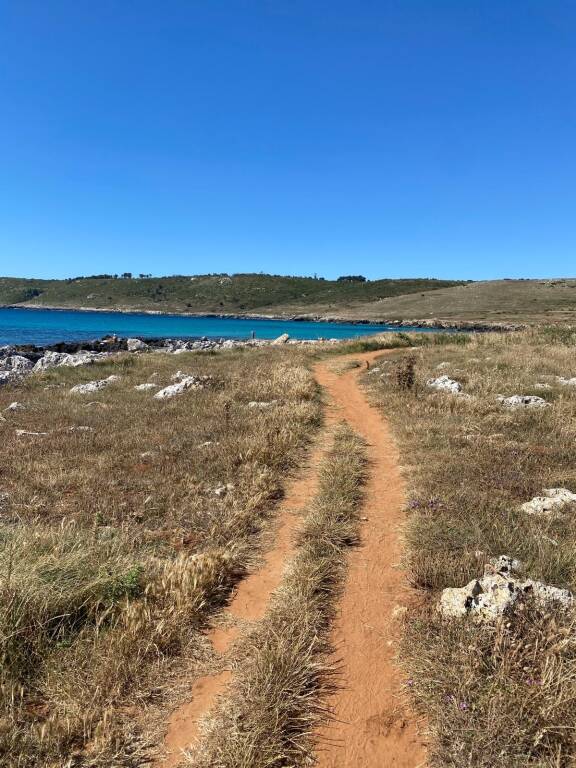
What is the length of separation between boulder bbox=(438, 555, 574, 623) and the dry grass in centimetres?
131

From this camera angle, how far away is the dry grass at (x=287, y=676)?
3.42m

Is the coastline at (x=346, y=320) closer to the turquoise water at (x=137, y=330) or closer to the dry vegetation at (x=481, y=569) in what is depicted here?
the turquoise water at (x=137, y=330)

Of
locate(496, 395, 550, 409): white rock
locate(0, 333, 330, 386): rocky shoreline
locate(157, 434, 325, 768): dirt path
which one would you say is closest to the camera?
locate(157, 434, 325, 768): dirt path

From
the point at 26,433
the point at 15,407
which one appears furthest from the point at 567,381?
the point at 15,407

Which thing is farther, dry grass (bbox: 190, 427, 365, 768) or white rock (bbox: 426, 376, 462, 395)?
white rock (bbox: 426, 376, 462, 395)

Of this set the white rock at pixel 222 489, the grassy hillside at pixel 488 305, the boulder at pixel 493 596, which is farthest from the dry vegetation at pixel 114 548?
the grassy hillside at pixel 488 305

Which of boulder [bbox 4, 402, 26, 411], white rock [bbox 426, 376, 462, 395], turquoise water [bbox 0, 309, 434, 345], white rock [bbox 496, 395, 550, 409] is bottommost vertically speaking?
boulder [bbox 4, 402, 26, 411]

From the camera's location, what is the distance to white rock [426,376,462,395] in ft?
51.5

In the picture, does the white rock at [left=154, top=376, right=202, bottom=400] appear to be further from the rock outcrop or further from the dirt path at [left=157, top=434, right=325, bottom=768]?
the dirt path at [left=157, top=434, right=325, bottom=768]

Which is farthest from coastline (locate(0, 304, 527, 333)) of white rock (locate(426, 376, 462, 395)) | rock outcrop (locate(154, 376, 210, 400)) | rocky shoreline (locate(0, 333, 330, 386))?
rock outcrop (locate(154, 376, 210, 400))

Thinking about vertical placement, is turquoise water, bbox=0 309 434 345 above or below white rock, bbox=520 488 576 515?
above

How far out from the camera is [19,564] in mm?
5012

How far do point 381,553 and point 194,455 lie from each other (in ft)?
16.9

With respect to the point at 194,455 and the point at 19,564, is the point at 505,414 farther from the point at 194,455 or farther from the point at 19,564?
the point at 19,564
